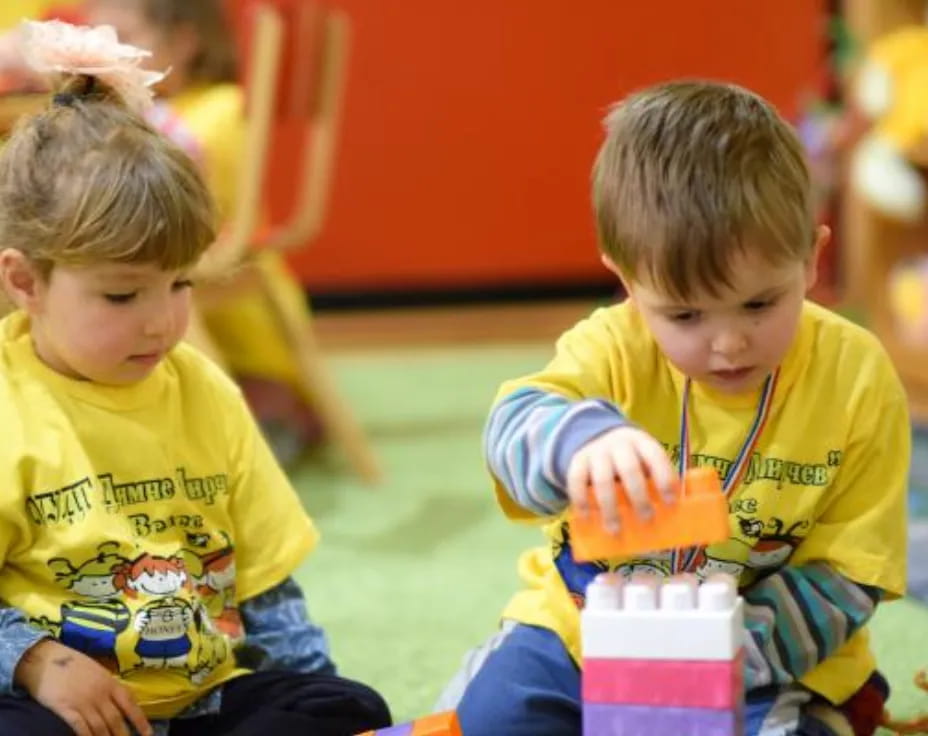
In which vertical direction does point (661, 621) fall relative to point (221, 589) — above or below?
above

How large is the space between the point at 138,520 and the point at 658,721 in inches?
16.0

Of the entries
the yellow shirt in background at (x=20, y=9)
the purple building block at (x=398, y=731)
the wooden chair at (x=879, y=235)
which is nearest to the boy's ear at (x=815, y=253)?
the purple building block at (x=398, y=731)

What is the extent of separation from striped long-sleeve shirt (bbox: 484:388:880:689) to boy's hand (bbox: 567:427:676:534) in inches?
2.4

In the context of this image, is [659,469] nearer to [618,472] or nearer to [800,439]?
[618,472]

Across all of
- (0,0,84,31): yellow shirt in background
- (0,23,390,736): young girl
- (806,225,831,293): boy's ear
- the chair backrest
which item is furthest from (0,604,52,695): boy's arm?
(0,0,84,31): yellow shirt in background

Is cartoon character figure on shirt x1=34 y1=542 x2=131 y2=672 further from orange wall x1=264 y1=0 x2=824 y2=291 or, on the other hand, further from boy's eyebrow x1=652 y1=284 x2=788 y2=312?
orange wall x1=264 y1=0 x2=824 y2=291

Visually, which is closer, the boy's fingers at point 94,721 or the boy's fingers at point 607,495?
the boy's fingers at point 607,495

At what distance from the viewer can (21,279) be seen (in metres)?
1.12

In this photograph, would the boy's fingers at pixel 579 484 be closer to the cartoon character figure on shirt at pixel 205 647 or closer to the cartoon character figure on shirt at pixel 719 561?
the cartoon character figure on shirt at pixel 719 561

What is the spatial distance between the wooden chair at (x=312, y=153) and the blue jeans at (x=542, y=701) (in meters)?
0.95

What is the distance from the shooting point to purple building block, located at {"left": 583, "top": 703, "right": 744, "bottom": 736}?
35.1 inches

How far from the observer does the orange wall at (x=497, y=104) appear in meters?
3.47

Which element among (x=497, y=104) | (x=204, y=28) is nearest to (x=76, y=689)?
(x=204, y=28)

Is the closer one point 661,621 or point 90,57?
point 661,621
